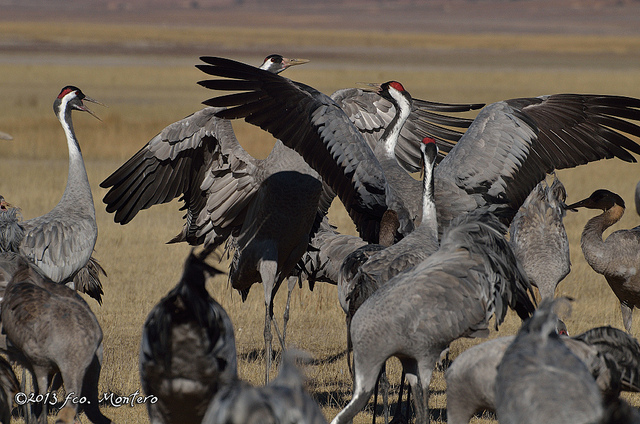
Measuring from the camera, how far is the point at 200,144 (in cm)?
621

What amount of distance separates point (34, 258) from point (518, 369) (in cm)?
365

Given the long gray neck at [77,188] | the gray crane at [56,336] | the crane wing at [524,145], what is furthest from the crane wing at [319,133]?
the gray crane at [56,336]

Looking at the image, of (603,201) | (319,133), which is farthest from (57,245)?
(603,201)

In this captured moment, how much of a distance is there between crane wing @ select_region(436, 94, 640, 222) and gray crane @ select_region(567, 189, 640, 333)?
504 mm

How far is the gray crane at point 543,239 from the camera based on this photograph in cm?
648

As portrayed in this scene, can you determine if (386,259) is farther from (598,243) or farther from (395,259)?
(598,243)

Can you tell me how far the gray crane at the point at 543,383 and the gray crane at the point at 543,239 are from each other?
10.5ft

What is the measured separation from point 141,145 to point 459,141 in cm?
1131

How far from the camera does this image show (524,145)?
243 inches

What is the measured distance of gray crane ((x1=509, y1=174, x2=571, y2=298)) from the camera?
648 cm

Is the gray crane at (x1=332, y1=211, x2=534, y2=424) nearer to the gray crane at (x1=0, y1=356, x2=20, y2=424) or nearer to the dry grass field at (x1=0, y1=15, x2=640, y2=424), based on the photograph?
the dry grass field at (x1=0, y1=15, x2=640, y2=424)

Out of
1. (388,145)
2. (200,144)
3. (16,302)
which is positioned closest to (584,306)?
(388,145)

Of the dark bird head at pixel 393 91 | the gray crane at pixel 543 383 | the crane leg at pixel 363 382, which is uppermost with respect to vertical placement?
the dark bird head at pixel 393 91

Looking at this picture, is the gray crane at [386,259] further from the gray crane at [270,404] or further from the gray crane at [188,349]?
the gray crane at [270,404]
